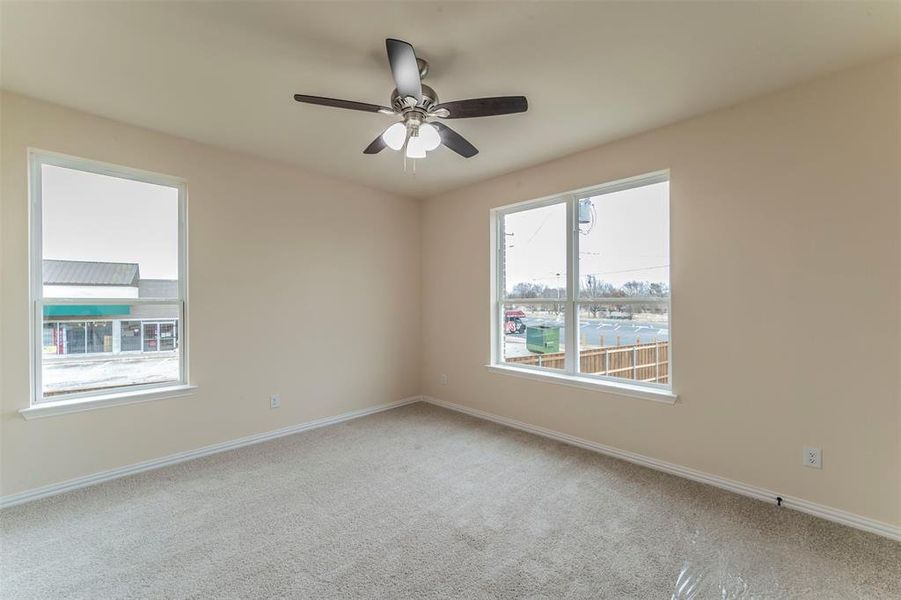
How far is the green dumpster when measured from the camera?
12.1ft

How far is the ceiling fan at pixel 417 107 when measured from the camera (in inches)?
67.6

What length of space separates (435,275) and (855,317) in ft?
11.8

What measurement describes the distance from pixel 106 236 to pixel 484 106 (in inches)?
115

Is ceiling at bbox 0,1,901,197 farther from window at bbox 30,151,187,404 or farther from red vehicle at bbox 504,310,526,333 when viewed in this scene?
red vehicle at bbox 504,310,526,333

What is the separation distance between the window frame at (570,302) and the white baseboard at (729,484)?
49cm

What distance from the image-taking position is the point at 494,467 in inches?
114

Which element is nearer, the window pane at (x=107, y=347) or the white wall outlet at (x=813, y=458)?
the white wall outlet at (x=813, y=458)

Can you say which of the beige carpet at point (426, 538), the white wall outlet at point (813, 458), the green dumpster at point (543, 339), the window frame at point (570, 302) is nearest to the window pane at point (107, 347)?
the beige carpet at point (426, 538)

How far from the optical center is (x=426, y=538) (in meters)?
2.03

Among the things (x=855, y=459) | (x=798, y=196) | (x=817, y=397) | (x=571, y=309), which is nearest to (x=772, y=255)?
(x=798, y=196)

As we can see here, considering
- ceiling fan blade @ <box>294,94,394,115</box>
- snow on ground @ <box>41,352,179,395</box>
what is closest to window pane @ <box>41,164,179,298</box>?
snow on ground @ <box>41,352,179,395</box>

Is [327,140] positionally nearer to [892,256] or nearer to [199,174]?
[199,174]

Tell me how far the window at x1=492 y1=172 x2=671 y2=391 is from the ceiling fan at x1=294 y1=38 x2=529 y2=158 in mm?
1615

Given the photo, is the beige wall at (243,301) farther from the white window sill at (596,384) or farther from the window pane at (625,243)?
the window pane at (625,243)
